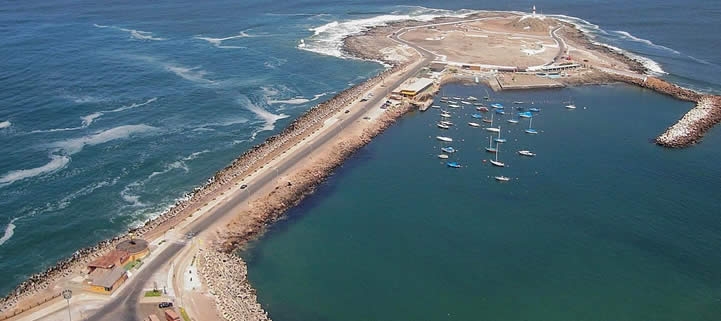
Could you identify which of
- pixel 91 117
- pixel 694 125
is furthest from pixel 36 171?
pixel 694 125

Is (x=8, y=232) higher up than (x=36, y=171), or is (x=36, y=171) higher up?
(x=36, y=171)

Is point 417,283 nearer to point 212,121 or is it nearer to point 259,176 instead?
point 259,176

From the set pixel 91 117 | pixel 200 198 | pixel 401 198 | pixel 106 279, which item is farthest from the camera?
pixel 91 117

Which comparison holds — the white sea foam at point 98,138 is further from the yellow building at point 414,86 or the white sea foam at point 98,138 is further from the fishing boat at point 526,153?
the fishing boat at point 526,153

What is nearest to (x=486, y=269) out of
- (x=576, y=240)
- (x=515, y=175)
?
(x=576, y=240)

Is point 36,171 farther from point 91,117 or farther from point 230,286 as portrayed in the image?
point 230,286

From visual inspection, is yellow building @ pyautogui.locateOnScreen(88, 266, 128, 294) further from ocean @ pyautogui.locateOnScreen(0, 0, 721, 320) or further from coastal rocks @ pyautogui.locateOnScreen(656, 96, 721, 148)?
coastal rocks @ pyautogui.locateOnScreen(656, 96, 721, 148)

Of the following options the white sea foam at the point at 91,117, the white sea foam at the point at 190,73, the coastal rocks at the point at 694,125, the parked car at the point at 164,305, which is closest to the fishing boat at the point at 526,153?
the coastal rocks at the point at 694,125
